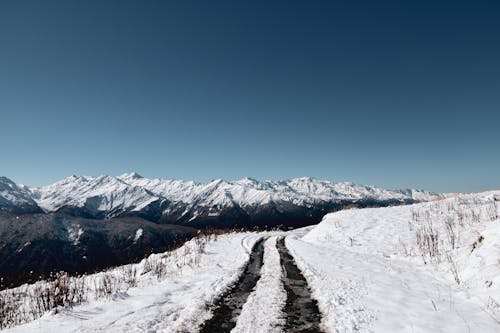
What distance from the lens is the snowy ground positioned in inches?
309

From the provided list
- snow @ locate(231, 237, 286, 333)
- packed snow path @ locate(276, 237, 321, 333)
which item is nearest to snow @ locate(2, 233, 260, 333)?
snow @ locate(231, 237, 286, 333)

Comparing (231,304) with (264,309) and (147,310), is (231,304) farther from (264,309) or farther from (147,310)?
(147,310)

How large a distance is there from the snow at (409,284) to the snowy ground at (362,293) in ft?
0.09

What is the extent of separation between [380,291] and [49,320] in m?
11.2

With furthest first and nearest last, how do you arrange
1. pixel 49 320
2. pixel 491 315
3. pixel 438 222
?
pixel 438 222 → pixel 49 320 → pixel 491 315

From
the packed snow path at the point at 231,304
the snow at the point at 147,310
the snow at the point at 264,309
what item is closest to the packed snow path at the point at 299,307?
the snow at the point at 264,309

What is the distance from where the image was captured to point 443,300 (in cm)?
902

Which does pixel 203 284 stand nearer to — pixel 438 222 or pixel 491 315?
pixel 491 315

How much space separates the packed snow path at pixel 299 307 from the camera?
8.02 meters

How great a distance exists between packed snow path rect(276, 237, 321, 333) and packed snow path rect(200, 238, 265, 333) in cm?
162

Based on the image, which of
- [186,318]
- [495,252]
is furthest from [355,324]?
[495,252]

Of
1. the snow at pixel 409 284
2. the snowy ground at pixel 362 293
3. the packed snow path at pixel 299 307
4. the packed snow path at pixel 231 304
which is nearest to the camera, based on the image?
the snow at pixel 409 284

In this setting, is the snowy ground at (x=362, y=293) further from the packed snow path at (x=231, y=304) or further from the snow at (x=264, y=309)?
the packed snow path at (x=231, y=304)

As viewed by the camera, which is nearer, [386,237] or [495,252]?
[495,252]
